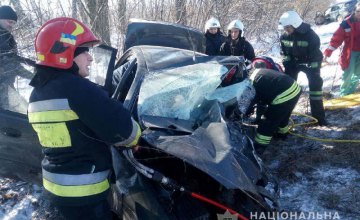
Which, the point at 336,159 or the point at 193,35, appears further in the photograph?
the point at 193,35

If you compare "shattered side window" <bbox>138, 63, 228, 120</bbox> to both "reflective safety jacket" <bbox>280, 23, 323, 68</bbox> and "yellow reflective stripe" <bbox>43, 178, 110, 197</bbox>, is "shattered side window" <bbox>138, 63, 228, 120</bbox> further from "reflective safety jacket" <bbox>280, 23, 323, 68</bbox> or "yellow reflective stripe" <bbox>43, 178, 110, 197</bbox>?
"reflective safety jacket" <bbox>280, 23, 323, 68</bbox>

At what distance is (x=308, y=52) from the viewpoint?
495 cm

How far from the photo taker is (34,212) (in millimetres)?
3438

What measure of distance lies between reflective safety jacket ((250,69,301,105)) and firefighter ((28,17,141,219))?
227 cm

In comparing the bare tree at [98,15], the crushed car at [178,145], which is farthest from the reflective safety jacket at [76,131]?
the bare tree at [98,15]

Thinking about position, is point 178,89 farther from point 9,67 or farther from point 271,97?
point 9,67

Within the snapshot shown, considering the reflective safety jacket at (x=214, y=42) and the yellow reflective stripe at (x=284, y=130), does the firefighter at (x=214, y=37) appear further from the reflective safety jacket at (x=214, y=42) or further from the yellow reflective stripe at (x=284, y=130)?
the yellow reflective stripe at (x=284, y=130)

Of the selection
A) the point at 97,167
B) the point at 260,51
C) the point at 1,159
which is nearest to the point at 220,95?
the point at 97,167

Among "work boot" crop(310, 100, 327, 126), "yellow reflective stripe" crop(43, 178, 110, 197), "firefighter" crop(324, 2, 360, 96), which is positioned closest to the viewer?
"yellow reflective stripe" crop(43, 178, 110, 197)

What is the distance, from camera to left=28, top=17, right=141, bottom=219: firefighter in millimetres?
1830

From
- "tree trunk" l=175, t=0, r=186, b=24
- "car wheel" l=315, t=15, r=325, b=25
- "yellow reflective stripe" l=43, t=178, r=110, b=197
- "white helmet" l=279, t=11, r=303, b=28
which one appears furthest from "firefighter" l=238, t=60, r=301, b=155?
"car wheel" l=315, t=15, r=325, b=25

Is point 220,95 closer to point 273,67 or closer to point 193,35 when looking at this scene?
point 273,67

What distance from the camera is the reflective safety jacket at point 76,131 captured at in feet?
5.98

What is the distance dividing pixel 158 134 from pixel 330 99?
15.4 ft
